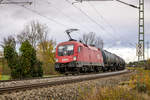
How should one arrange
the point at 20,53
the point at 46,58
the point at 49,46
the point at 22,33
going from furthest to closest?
1. the point at 22,33
2. the point at 49,46
3. the point at 46,58
4. the point at 20,53

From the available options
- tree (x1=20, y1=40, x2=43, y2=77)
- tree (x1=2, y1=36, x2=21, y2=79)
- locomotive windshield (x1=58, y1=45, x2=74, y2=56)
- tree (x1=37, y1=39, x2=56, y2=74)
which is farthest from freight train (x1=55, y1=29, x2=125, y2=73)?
tree (x1=37, y1=39, x2=56, y2=74)

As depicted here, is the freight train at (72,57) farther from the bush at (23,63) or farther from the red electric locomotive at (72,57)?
the bush at (23,63)

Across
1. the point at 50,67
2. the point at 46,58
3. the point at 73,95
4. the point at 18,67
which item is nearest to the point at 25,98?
the point at 73,95

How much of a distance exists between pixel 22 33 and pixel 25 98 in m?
49.9

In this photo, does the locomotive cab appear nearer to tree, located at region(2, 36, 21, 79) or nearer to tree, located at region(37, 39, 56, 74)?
tree, located at region(2, 36, 21, 79)

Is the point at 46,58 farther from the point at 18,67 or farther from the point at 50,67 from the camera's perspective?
the point at 18,67

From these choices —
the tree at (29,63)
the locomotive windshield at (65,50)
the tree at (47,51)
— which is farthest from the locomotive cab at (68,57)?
the tree at (47,51)

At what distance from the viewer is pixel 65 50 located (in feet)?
64.6

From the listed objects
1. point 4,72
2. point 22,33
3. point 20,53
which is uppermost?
point 22,33

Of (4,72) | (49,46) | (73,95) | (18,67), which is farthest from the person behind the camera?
(49,46)

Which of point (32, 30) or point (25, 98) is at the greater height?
point (32, 30)

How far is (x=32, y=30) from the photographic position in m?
50.9

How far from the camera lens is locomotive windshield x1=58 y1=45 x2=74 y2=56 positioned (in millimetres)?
19320

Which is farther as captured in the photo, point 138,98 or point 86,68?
point 86,68
